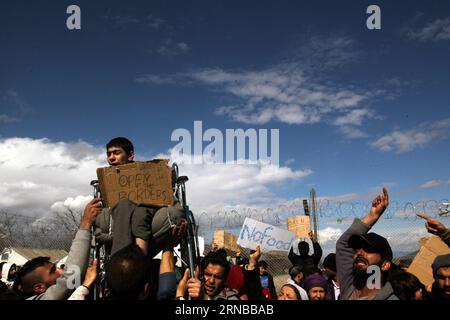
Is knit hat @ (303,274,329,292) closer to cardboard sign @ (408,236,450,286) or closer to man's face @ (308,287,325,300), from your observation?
man's face @ (308,287,325,300)

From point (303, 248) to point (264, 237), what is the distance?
1.31m

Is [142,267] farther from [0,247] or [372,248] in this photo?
[0,247]

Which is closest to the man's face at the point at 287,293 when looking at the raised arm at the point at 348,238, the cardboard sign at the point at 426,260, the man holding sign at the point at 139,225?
the raised arm at the point at 348,238

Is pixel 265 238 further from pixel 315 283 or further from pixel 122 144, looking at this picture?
pixel 122 144

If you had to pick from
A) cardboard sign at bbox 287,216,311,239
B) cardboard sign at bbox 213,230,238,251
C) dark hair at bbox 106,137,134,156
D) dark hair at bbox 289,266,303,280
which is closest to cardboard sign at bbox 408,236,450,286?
dark hair at bbox 289,266,303,280

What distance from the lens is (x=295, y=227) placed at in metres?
13.3

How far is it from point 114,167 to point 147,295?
6.00 ft

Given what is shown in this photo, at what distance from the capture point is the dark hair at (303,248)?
6207 mm

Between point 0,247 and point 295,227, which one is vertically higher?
point 295,227

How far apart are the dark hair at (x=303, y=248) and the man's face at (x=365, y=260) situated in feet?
9.59

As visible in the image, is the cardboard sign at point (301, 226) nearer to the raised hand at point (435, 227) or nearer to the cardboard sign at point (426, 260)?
the cardboard sign at point (426, 260)
